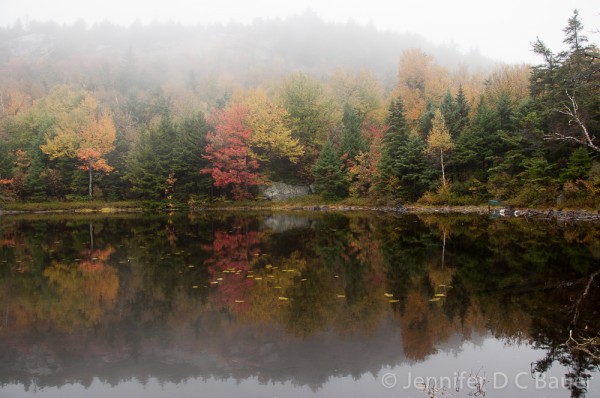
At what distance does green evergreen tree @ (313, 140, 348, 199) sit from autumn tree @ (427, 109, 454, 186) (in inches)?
356

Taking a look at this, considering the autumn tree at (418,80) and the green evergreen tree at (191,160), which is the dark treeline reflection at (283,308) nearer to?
the green evergreen tree at (191,160)

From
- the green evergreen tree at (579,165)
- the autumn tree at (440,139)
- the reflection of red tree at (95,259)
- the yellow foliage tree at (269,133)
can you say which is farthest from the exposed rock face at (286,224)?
the yellow foliage tree at (269,133)

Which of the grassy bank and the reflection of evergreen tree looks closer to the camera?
the reflection of evergreen tree

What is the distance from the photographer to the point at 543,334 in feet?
20.8

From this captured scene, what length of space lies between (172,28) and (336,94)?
4682 inches

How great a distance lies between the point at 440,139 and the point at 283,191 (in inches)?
710

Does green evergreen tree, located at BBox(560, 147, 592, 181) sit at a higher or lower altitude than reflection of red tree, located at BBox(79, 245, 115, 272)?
higher

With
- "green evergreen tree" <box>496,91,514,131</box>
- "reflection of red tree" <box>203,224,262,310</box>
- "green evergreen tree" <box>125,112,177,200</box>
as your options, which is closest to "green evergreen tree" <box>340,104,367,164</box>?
"green evergreen tree" <box>496,91,514,131</box>

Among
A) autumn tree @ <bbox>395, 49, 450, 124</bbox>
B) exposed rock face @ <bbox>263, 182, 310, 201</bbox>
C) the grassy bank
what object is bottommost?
the grassy bank

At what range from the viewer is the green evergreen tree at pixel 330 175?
4175cm

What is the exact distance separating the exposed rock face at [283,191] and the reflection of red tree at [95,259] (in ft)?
A: 96.7

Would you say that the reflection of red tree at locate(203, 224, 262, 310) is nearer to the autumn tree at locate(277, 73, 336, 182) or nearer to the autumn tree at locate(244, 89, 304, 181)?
the autumn tree at locate(244, 89, 304, 181)

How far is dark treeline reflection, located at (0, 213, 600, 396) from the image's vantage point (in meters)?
5.77

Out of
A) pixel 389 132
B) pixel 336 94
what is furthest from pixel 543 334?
pixel 336 94
